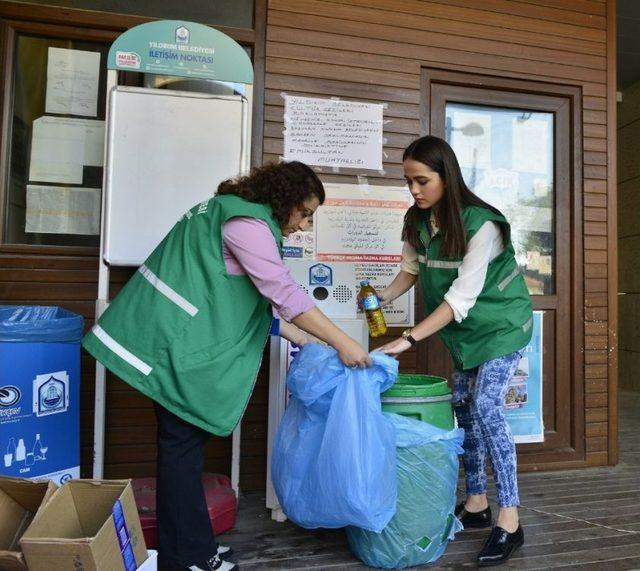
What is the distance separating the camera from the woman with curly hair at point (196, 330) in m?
1.63

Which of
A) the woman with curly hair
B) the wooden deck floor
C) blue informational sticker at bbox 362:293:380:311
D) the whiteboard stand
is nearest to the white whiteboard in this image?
the whiteboard stand

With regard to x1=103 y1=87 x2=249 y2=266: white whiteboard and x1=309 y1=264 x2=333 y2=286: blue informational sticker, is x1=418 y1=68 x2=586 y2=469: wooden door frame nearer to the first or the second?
x1=309 y1=264 x2=333 y2=286: blue informational sticker

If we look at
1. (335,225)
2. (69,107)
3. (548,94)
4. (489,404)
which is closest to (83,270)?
(69,107)

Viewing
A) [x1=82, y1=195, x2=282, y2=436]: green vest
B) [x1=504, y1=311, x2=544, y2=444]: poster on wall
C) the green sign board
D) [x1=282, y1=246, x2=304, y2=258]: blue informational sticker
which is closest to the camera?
[x1=82, y1=195, x2=282, y2=436]: green vest

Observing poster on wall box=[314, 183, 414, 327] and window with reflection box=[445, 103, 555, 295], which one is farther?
window with reflection box=[445, 103, 555, 295]

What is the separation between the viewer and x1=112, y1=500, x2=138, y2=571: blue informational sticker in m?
1.35

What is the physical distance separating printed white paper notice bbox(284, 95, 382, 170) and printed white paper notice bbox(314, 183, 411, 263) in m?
0.15

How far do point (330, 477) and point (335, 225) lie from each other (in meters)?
1.49

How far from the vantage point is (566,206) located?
3320 mm

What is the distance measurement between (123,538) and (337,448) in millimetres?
677

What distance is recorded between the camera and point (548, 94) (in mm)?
Answer: 3297

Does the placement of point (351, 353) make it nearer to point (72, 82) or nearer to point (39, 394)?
point (39, 394)

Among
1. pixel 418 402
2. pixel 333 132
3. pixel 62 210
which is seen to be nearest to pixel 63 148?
pixel 62 210

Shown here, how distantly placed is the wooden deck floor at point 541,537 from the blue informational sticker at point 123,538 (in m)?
0.66
